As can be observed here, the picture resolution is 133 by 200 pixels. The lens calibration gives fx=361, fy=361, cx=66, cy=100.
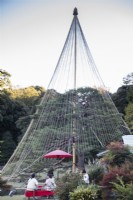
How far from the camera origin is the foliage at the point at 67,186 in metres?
11.2

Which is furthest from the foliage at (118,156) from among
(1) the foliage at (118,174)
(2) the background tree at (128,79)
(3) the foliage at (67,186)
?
(2) the background tree at (128,79)

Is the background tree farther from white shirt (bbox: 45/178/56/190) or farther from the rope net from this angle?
white shirt (bbox: 45/178/56/190)

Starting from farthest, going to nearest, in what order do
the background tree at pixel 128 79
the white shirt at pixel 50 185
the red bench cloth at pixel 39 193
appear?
the background tree at pixel 128 79, the white shirt at pixel 50 185, the red bench cloth at pixel 39 193

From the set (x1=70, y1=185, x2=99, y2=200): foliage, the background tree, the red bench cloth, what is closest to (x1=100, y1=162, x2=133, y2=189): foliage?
(x1=70, y1=185, x2=99, y2=200): foliage

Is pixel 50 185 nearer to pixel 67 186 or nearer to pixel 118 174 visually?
pixel 67 186

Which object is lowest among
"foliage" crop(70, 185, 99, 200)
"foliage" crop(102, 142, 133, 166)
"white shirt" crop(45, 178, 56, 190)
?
"foliage" crop(70, 185, 99, 200)

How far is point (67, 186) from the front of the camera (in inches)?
447

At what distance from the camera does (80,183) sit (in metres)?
11.3

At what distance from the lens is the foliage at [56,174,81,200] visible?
11.2 metres

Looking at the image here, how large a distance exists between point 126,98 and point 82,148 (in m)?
13.1

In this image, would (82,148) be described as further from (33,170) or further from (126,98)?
(126,98)

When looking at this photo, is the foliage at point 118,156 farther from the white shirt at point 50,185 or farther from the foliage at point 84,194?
the foliage at point 84,194

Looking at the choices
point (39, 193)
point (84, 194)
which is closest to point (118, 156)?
point (39, 193)

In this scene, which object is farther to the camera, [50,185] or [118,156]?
[118,156]
